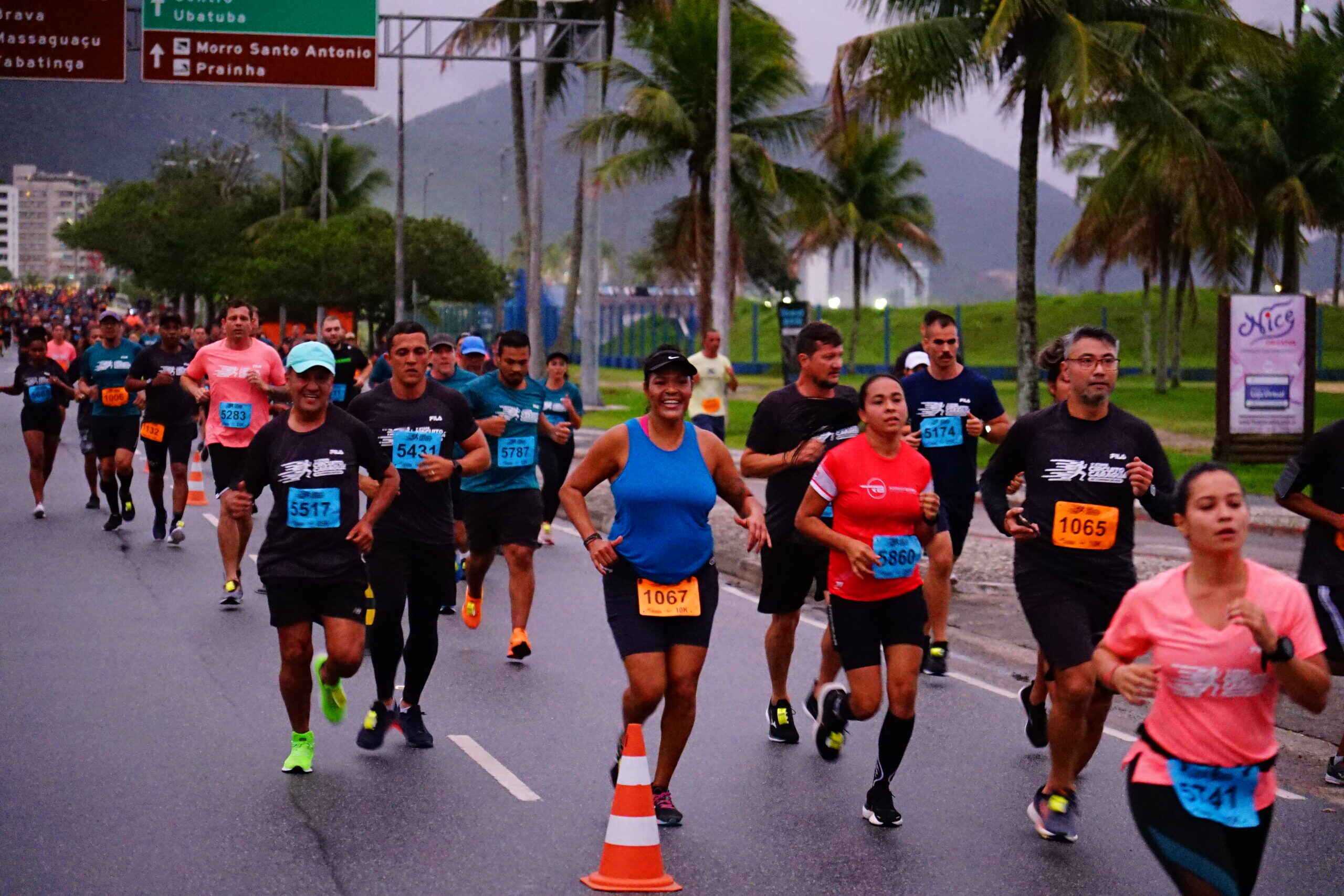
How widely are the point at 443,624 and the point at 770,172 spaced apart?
1986 cm

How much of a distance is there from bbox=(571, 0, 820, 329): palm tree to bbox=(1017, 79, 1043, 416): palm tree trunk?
625 centimetres

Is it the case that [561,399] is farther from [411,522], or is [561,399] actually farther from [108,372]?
[411,522]

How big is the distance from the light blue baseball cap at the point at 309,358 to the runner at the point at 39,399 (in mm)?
10924

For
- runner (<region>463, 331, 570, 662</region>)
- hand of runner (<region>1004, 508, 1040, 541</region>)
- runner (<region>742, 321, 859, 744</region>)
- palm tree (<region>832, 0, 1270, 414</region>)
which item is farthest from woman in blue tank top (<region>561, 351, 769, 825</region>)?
palm tree (<region>832, 0, 1270, 414</region>)

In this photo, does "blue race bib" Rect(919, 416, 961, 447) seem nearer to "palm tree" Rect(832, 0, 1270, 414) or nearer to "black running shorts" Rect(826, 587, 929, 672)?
"black running shorts" Rect(826, 587, 929, 672)

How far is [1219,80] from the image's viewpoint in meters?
43.8

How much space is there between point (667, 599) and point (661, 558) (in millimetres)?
157

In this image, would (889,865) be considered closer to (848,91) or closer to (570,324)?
(848,91)

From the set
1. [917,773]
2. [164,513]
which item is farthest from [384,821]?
[164,513]

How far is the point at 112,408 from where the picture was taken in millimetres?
16656

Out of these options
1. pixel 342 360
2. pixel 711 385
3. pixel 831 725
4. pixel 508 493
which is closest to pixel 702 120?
pixel 711 385

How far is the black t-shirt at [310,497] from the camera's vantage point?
743 centimetres

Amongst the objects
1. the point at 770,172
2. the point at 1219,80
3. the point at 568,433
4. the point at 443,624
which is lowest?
the point at 443,624

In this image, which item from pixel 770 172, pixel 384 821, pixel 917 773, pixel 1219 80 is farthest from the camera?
pixel 1219 80
